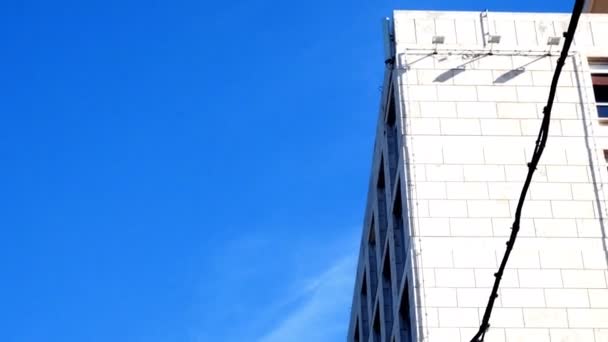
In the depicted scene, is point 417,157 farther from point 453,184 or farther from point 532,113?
point 532,113

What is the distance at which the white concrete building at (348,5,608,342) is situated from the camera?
31.3 metres

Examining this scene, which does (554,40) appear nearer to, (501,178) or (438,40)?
(438,40)

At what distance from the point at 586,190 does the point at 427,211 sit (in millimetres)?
4789

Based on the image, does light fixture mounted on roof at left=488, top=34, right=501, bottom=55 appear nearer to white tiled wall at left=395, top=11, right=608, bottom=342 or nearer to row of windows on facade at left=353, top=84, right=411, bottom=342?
white tiled wall at left=395, top=11, right=608, bottom=342

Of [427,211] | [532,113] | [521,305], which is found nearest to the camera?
[521,305]

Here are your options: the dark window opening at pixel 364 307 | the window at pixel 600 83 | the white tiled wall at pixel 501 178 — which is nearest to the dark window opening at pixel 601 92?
the window at pixel 600 83

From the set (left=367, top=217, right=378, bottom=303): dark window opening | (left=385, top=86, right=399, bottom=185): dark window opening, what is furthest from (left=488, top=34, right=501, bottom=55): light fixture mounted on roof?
(left=367, top=217, right=378, bottom=303): dark window opening

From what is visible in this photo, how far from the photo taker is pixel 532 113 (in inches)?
1396

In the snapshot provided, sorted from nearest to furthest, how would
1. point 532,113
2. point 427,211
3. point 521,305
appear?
Answer: 1. point 521,305
2. point 427,211
3. point 532,113

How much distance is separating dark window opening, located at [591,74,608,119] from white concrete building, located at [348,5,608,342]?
32mm

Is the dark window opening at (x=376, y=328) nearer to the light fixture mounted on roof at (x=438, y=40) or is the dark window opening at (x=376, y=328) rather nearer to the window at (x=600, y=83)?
the light fixture mounted on roof at (x=438, y=40)

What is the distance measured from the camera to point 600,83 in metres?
36.8

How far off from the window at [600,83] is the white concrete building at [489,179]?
0.04 meters

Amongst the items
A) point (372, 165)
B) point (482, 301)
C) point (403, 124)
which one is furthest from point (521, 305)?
point (372, 165)
